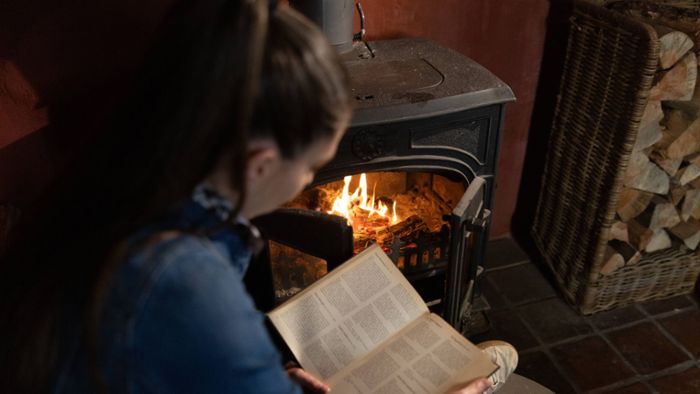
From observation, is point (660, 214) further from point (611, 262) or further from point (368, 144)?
point (368, 144)

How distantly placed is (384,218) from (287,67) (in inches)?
44.0

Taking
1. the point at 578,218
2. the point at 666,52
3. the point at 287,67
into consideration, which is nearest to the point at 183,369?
the point at 287,67

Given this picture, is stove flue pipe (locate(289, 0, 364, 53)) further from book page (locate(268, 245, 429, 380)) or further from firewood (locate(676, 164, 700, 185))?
firewood (locate(676, 164, 700, 185))

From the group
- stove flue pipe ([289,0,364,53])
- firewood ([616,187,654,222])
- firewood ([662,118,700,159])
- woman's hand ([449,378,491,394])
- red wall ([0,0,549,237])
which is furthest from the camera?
firewood ([616,187,654,222])

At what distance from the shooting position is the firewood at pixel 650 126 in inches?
56.3

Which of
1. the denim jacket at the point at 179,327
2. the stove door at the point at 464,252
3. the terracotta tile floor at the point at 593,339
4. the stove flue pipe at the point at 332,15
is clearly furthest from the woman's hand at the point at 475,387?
the stove flue pipe at the point at 332,15

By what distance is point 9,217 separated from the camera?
1182 mm

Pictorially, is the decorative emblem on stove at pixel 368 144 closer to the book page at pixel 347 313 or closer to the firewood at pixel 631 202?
the book page at pixel 347 313

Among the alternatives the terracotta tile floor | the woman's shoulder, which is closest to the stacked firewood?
the terracotta tile floor

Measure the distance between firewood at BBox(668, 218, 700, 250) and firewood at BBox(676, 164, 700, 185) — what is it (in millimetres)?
180

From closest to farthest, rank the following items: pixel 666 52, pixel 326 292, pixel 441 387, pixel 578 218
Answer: pixel 441 387, pixel 326 292, pixel 666 52, pixel 578 218

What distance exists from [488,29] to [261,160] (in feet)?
4.19

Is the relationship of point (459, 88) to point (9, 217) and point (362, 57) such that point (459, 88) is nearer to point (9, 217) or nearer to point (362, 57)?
point (362, 57)

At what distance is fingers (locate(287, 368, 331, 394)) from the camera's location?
0.93 metres
